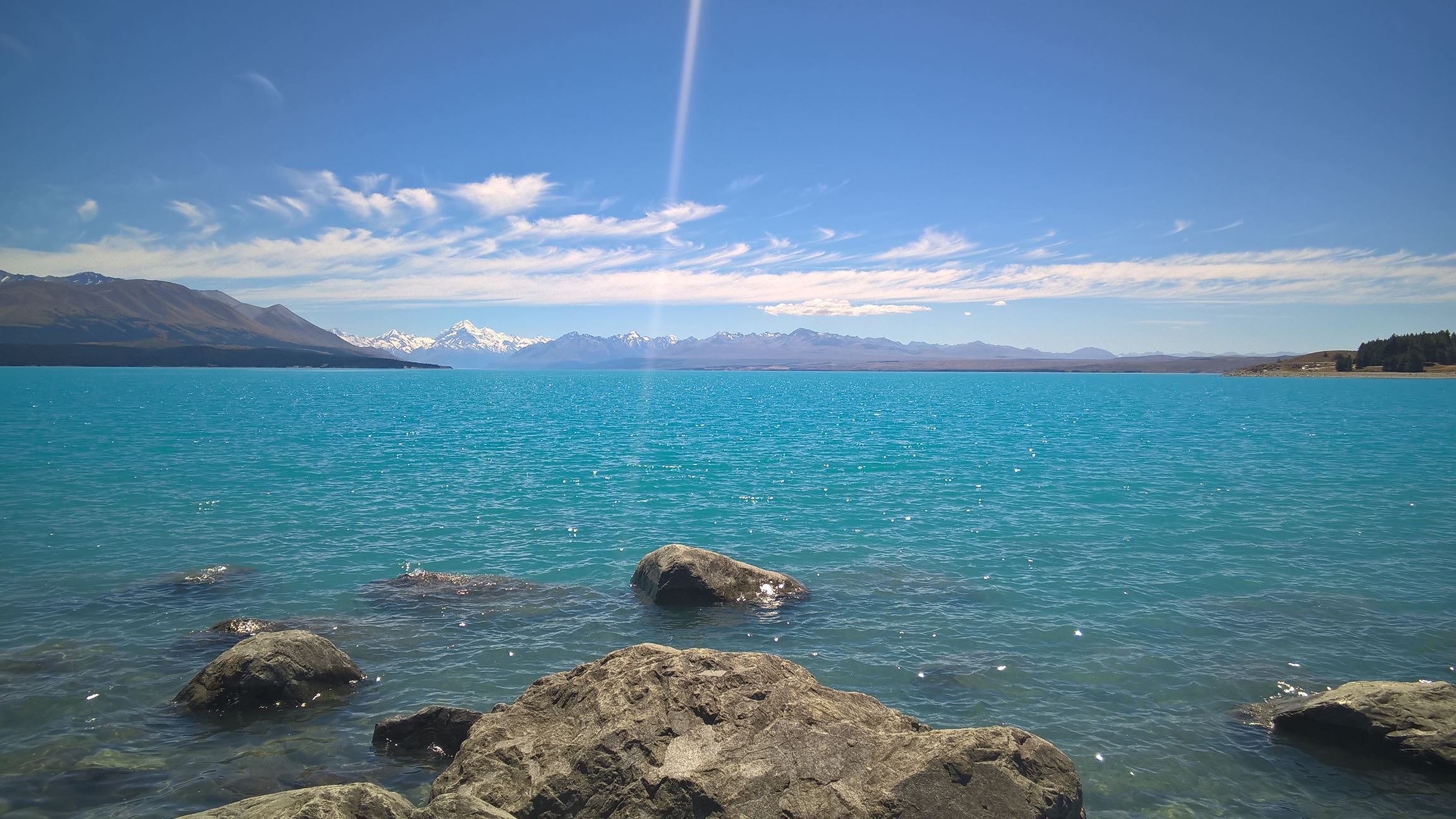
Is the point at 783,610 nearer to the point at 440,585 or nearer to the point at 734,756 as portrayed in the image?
the point at 440,585

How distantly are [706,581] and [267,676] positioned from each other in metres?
10.0

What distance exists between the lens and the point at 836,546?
26453 mm

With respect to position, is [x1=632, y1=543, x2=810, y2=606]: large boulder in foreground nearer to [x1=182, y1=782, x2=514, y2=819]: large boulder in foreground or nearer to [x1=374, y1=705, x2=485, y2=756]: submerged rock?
[x1=374, y1=705, x2=485, y2=756]: submerged rock

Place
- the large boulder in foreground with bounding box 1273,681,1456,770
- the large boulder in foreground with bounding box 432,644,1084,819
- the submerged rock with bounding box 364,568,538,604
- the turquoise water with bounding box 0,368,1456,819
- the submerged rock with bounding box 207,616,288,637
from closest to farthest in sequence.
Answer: the large boulder in foreground with bounding box 432,644,1084,819 < the large boulder in foreground with bounding box 1273,681,1456,770 < the turquoise water with bounding box 0,368,1456,819 < the submerged rock with bounding box 207,616,288,637 < the submerged rock with bounding box 364,568,538,604

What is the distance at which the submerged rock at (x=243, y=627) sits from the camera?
17.6 metres

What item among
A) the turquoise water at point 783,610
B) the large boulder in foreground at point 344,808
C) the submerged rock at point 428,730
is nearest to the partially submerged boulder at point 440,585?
the turquoise water at point 783,610

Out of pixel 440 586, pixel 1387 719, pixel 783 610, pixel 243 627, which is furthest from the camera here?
pixel 440 586

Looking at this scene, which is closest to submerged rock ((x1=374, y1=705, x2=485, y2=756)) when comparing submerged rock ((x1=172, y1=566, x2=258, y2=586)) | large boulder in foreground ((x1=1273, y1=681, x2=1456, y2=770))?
submerged rock ((x1=172, y1=566, x2=258, y2=586))

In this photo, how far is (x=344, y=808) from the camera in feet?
24.6

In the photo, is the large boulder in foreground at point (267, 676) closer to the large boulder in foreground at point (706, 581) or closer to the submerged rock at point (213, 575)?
the large boulder in foreground at point (706, 581)

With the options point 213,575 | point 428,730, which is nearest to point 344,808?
point 428,730

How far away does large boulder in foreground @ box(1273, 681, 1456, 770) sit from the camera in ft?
39.1

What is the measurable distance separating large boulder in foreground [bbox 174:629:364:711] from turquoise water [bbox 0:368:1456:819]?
19.6 inches

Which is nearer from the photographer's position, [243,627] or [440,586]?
[243,627]
